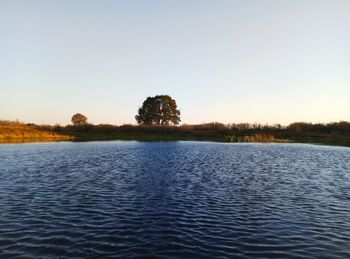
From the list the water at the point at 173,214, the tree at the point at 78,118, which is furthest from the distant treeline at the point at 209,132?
the water at the point at 173,214

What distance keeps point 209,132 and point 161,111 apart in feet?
102

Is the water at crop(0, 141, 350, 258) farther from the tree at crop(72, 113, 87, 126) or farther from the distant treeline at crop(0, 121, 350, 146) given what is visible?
the tree at crop(72, 113, 87, 126)

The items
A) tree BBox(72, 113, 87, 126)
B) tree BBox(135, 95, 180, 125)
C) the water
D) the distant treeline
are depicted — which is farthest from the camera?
tree BBox(72, 113, 87, 126)

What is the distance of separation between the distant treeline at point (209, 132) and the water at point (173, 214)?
51.5m

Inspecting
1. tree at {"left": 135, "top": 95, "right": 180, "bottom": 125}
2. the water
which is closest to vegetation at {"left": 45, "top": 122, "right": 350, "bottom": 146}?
tree at {"left": 135, "top": 95, "right": 180, "bottom": 125}

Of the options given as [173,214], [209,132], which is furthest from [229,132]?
[173,214]

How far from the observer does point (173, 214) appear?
51.6 ft

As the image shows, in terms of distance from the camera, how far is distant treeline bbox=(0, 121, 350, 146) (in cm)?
7712

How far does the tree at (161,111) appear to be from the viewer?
12144cm

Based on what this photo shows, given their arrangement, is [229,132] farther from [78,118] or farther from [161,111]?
[78,118]

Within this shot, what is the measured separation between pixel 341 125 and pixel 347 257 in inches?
3247

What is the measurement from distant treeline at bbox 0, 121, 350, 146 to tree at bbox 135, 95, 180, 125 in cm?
1580

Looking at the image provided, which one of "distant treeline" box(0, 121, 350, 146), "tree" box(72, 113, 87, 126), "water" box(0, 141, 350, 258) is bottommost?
"water" box(0, 141, 350, 258)

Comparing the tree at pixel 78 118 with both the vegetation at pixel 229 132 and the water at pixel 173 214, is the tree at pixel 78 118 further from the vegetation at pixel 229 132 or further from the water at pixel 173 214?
the water at pixel 173 214
